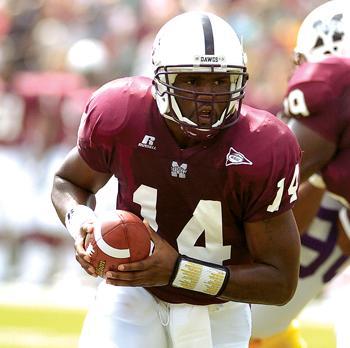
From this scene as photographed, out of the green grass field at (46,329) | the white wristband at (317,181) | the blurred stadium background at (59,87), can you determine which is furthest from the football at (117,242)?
the blurred stadium background at (59,87)

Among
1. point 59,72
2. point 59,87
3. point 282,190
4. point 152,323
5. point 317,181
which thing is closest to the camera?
point 282,190

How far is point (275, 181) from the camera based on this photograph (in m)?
3.38

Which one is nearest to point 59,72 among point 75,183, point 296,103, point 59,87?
point 59,87

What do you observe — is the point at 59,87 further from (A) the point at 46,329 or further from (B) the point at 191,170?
(B) the point at 191,170

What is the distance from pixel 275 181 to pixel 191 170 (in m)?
0.27

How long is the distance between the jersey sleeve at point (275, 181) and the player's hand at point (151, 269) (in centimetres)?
29

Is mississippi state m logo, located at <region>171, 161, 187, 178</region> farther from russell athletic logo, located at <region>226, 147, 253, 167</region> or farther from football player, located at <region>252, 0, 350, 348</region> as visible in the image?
football player, located at <region>252, 0, 350, 348</region>

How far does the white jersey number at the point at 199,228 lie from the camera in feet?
11.5

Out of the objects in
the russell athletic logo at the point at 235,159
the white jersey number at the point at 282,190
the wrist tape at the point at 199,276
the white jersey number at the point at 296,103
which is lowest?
the wrist tape at the point at 199,276

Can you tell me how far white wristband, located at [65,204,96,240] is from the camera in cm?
350

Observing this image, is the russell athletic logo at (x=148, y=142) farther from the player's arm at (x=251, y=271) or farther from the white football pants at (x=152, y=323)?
the white football pants at (x=152, y=323)

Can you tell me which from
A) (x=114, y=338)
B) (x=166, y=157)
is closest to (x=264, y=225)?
(x=166, y=157)

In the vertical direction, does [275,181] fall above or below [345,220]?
above

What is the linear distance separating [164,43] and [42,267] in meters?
5.48
